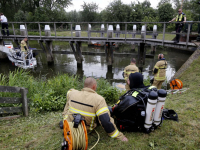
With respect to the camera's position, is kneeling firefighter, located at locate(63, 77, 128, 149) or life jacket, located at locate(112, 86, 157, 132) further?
life jacket, located at locate(112, 86, 157, 132)

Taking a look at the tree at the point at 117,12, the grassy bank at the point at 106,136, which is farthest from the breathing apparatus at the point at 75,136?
the tree at the point at 117,12

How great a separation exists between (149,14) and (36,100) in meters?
31.2

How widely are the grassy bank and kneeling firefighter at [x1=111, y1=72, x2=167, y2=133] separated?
0.20 meters

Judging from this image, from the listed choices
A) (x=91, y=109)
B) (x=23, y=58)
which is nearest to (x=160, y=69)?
(x=91, y=109)

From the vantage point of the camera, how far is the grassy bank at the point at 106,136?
2.65m

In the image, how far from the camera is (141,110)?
2.70 meters

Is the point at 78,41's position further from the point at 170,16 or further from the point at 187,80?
the point at 170,16

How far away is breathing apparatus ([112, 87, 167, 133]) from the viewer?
2.60 m

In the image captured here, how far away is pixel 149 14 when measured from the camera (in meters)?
30.5

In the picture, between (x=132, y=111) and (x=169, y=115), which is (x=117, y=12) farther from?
(x=132, y=111)

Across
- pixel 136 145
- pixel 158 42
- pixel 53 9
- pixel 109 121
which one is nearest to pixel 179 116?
pixel 136 145

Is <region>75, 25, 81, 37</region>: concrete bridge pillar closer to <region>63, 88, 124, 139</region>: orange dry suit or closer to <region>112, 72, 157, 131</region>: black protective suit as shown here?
<region>112, 72, 157, 131</region>: black protective suit

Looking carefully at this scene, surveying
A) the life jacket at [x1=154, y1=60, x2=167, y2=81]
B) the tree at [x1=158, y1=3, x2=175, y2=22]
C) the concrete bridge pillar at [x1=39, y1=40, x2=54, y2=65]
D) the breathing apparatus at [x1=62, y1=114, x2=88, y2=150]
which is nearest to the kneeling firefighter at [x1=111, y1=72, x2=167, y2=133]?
the breathing apparatus at [x1=62, y1=114, x2=88, y2=150]

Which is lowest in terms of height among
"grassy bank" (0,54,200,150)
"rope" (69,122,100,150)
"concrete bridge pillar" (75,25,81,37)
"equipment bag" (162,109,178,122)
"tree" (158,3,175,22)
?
"grassy bank" (0,54,200,150)
